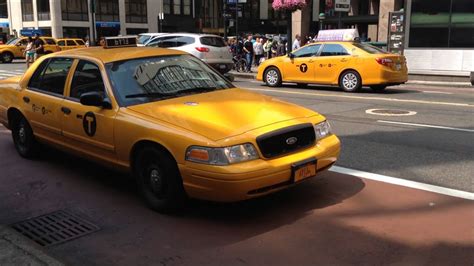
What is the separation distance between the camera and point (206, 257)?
3.99m

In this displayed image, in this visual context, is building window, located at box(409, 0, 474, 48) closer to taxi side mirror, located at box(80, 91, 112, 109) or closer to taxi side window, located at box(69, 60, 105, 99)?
taxi side window, located at box(69, 60, 105, 99)

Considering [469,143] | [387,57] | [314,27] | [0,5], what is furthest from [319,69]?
[0,5]

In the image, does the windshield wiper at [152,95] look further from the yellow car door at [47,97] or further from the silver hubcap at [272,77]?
the silver hubcap at [272,77]

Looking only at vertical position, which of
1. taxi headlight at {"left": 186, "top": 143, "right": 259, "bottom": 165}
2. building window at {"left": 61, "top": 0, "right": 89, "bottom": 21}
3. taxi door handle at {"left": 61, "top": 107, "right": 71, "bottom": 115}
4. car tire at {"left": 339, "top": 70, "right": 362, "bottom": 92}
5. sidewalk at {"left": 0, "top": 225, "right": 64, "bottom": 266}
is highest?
building window at {"left": 61, "top": 0, "right": 89, "bottom": 21}

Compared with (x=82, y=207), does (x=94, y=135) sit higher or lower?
higher

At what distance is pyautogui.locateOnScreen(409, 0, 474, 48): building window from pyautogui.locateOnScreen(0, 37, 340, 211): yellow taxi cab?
53.1 feet

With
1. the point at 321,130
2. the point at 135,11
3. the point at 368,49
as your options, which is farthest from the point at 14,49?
the point at 321,130

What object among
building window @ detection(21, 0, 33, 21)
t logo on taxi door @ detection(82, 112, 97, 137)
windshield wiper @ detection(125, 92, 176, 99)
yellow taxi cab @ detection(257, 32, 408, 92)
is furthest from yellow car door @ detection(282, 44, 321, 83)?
building window @ detection(21, 0, 33, 21)

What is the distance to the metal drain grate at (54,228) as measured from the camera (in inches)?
177

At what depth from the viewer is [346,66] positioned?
1494 cm

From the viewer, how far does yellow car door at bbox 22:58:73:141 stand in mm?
6074

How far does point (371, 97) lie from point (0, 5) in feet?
214

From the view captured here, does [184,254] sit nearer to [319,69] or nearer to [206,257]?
[206,257]

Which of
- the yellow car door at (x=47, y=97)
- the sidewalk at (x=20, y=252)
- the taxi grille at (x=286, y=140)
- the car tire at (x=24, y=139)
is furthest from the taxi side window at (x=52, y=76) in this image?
the taxi grille at (x=286, y=140)
